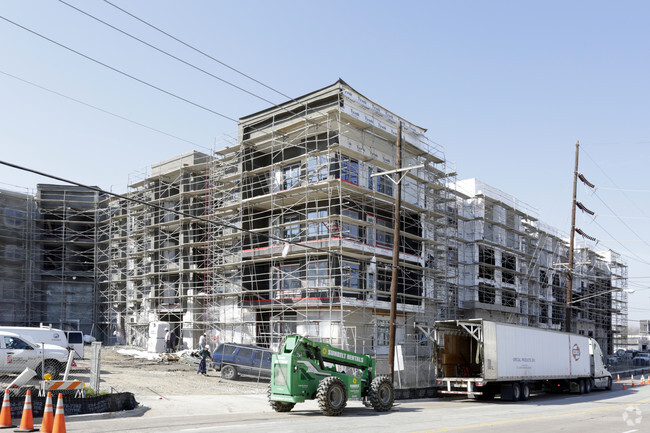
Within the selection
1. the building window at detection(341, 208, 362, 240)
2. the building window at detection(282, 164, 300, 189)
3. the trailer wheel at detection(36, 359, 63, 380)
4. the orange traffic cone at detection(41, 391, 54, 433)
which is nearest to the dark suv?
the trailer wheel at detection(36, 359, 63, 380)

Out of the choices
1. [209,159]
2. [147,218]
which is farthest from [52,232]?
[209,159]

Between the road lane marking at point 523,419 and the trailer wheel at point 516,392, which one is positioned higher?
the road lane marking at point 523,419

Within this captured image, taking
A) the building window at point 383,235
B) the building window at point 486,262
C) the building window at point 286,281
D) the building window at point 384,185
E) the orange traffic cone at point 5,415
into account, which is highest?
the building window at point 384,185

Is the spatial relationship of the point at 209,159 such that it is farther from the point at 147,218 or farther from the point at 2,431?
the point at 2,431

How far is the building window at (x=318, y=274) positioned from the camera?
3348 centimetres

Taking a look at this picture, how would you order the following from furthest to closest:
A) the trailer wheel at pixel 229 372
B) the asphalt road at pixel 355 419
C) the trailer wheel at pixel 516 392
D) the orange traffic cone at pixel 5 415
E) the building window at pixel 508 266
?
the building window at pixel 508 266
the trailer wheel at pixel 229 372
the trailer wheel at pixel 516 392
the asphalt road at pixel 355 419
the orange traffic cone at pixel 5 415

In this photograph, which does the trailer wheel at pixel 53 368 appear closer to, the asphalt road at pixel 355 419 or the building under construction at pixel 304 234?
the asphalt road at pixel 355 419

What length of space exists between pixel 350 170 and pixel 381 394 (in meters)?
17.3

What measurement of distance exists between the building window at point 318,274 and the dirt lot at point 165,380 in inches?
280

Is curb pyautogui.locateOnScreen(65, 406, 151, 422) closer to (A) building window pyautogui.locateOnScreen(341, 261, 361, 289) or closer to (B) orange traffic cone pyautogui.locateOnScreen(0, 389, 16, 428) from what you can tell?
(B) orange traffic cone pyautogui.locateOnScreen(0, 389, 16, 428)

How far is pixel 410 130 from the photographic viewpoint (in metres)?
39.7

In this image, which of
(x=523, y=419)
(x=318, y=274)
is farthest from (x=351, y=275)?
(x=523, y=419)

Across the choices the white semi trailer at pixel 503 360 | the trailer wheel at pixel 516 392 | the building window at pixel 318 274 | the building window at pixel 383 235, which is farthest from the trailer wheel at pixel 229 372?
the trailer wheel at pixel 516 392

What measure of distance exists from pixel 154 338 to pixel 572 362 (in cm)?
2506
